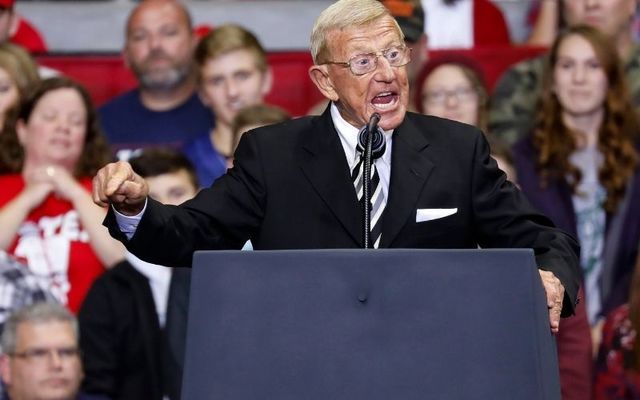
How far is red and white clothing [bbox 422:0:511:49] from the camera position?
21.5ft

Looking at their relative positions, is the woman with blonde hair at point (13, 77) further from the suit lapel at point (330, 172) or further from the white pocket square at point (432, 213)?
the white pocket square at point (432, 213)

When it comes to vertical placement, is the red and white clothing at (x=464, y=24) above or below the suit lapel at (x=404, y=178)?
above

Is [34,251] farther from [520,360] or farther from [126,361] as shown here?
[520,360]

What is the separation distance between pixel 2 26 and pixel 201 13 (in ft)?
3.86

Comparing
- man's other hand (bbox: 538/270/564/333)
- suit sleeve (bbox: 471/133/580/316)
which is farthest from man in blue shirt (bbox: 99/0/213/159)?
man's other hand (bbox: 538/270/564/333)

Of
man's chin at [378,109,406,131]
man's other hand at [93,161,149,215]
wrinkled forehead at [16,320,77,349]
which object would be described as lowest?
wrinkled forehead at [16,320,77,349]

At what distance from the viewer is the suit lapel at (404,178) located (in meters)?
3.09

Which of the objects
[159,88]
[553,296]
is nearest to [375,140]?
[553,296]

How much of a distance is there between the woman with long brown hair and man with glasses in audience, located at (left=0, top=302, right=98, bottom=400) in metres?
1.74

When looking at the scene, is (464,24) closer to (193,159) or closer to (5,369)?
(193,159)

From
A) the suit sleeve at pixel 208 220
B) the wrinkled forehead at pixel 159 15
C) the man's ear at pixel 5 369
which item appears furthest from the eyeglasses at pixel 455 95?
the suit sleeve at pixel 208 220

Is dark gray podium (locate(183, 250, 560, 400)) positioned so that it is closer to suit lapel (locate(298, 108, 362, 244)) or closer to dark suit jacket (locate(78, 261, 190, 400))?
suit lapel (locate(298, 108, 362, 244))

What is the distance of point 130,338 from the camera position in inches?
193

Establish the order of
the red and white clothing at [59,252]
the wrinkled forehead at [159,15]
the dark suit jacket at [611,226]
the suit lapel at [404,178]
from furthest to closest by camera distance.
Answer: the wrinkled forehead at [159,15] < the dark suit jacket at [611,226] < the red and white clothing at [59,252] < the suit lapel at [404,178]
